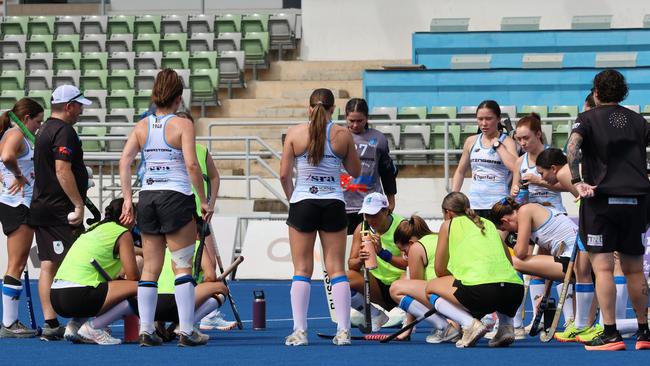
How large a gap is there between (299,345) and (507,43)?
56.1 ft

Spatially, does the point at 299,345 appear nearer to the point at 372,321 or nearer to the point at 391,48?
the point at 372,321

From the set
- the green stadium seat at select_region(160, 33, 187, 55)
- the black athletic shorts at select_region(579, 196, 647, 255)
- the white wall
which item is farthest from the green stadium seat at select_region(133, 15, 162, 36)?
the black athletic shorts at select_region(579, 196, 647, 255)

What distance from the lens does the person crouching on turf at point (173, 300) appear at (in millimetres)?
9531

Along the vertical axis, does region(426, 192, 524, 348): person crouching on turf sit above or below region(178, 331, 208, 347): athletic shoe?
above

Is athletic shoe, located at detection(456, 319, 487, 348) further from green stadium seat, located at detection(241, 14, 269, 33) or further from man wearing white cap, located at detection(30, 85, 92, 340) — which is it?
green stadium seat, located at detection(241, 14, 269, 33)

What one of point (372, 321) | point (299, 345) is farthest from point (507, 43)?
point (299, 345)

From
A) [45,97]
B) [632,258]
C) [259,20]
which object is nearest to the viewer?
[632,258]

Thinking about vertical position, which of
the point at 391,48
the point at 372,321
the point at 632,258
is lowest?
the point at 372,321

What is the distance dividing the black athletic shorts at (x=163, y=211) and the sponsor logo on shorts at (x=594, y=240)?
8.58ft

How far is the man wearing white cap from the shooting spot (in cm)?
959

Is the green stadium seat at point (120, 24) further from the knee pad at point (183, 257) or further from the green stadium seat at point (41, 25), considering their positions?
the knee pad at point (183, 257)

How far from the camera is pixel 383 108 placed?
22.4 metres

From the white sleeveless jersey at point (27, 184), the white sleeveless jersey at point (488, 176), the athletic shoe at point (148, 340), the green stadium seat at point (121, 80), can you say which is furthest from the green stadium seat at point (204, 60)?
the athletic shoe at point (148, 340)

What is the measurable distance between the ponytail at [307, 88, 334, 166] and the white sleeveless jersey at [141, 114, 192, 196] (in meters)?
0.85
